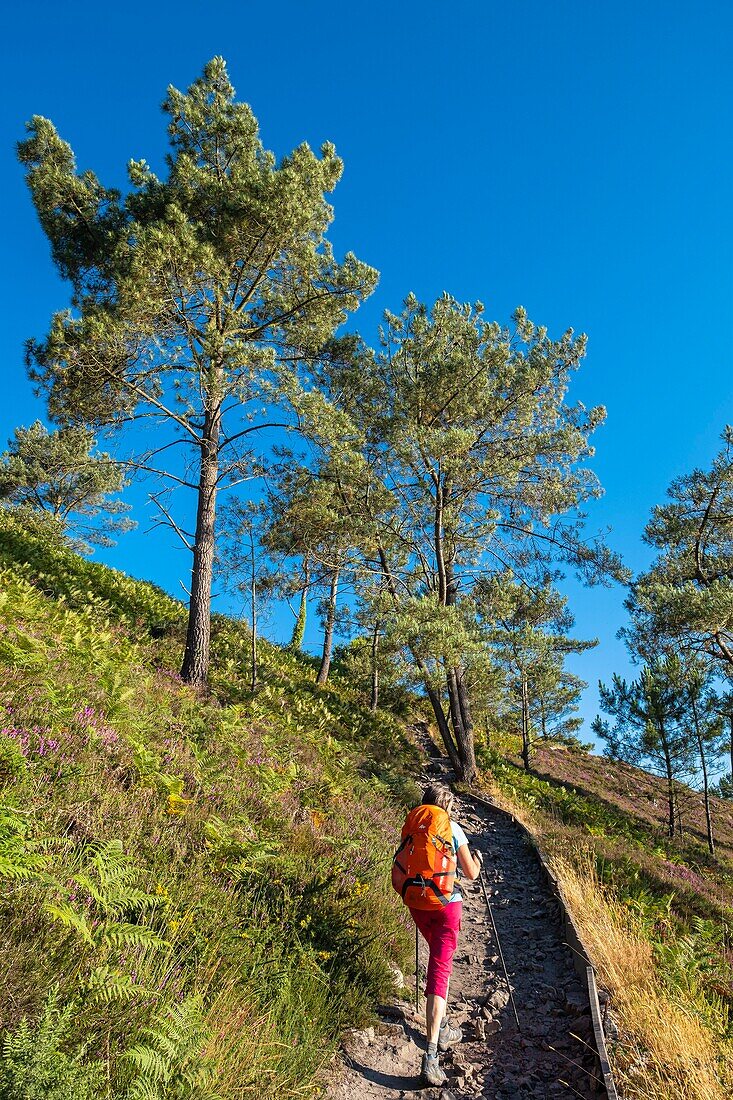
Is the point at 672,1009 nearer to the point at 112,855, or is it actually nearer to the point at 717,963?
the point at 717,963

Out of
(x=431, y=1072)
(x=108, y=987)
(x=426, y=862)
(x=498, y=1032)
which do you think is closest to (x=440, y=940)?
(x=426, y=862)

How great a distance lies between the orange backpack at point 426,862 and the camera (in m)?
4.63

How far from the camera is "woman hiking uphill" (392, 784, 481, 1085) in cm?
460

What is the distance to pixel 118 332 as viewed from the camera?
10414 millimetres

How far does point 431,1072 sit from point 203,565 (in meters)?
9.55

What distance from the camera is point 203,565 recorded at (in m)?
12.2

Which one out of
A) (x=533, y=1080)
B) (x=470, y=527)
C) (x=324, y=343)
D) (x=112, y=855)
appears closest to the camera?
(x=112, y=855)

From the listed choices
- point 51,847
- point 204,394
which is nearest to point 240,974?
point 51,847

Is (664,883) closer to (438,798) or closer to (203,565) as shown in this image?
(438,798)

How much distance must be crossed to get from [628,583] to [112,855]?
13.5 m

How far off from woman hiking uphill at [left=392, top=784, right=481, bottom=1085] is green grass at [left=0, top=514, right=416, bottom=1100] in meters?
0.66

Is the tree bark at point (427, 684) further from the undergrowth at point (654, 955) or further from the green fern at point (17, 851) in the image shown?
the green fern at point (17, 851)

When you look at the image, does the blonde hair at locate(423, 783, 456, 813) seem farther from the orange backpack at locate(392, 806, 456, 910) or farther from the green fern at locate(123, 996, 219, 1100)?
the green fern at locate(123, 996, 219, 1100)

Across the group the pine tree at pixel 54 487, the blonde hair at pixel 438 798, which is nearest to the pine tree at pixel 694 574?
the blonde hair at pixel 438 798
